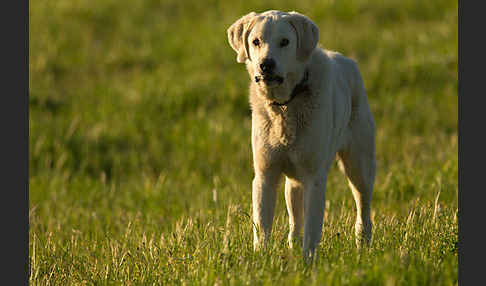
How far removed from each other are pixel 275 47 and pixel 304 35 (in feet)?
1.08

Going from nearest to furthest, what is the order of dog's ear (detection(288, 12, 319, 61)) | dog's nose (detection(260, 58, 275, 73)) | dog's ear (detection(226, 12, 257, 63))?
dog's nose (detection(260, 58, 275, 73))
dog's ear (detection(288, 12, 319, 61))
dog's ear (detection(226, 12, 257, 63))

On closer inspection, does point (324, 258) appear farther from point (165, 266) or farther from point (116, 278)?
point (116, 278)

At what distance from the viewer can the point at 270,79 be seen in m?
4.91

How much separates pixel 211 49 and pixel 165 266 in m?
9.54

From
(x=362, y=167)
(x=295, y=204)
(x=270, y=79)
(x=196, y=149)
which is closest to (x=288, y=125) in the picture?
(x=270, y=79)

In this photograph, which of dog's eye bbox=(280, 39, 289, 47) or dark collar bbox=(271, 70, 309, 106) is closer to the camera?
dog's eye bbox=(280, 39, 289, 47)

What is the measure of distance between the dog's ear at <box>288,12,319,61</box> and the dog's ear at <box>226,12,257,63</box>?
341 millimetres

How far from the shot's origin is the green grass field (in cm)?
491

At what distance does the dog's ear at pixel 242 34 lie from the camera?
5188mm

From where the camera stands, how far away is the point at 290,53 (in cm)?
500

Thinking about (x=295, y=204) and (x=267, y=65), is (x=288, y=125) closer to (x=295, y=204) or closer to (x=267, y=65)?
(x=267, y=65)

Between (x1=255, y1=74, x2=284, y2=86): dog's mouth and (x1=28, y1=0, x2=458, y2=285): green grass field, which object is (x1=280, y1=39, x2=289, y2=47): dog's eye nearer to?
(x1=255, y1=74, x2=284, y2=86): dog's mouth

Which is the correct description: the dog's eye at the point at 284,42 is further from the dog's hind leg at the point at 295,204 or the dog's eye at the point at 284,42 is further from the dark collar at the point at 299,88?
the dog's hind leg at the point at 295,204

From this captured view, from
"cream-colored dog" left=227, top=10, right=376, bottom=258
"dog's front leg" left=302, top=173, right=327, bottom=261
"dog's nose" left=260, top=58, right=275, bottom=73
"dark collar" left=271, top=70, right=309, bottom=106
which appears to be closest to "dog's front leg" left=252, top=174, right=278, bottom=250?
"cream-colored dog" left=227, top=10, right=376, bottom=258
